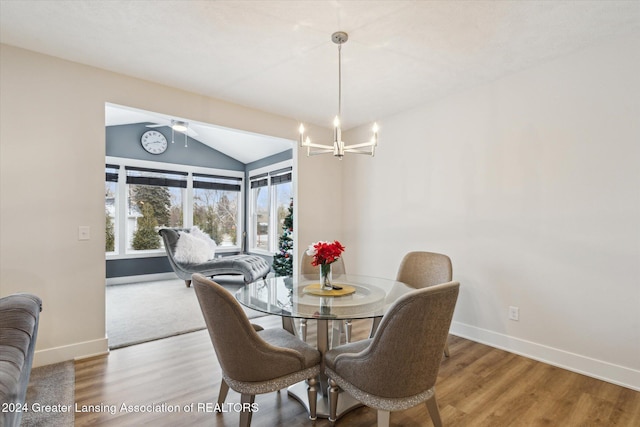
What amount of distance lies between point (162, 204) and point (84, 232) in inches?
152

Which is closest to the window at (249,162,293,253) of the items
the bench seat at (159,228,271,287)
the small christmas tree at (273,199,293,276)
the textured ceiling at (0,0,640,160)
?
the small christmas tree at (273,199,293,276)

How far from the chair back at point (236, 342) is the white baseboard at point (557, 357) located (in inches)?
89.9

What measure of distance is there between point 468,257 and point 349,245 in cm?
174

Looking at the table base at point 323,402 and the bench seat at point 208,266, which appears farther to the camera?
the bench seat at point 208,266

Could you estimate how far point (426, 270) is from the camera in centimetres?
286

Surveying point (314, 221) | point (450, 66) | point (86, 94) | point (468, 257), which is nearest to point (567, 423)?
point (468, 257)

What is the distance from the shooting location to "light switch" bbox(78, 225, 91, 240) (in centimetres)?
266

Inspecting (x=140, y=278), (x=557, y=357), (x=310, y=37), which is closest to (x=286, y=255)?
(x=140, y=278)

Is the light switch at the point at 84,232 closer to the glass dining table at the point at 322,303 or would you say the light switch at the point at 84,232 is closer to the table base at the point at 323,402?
the glass dining table at the point at 322,303

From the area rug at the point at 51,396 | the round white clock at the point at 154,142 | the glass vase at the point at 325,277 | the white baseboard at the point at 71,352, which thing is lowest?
the area rug at the point at 51,396

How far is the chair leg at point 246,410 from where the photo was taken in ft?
5.10

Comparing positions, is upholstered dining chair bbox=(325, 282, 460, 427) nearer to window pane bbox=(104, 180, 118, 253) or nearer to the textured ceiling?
the textured ceiling

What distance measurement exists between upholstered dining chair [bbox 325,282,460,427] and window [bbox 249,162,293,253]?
476 cm

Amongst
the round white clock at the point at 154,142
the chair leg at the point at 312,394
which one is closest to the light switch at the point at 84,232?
the chair leg at the point at 312,394
